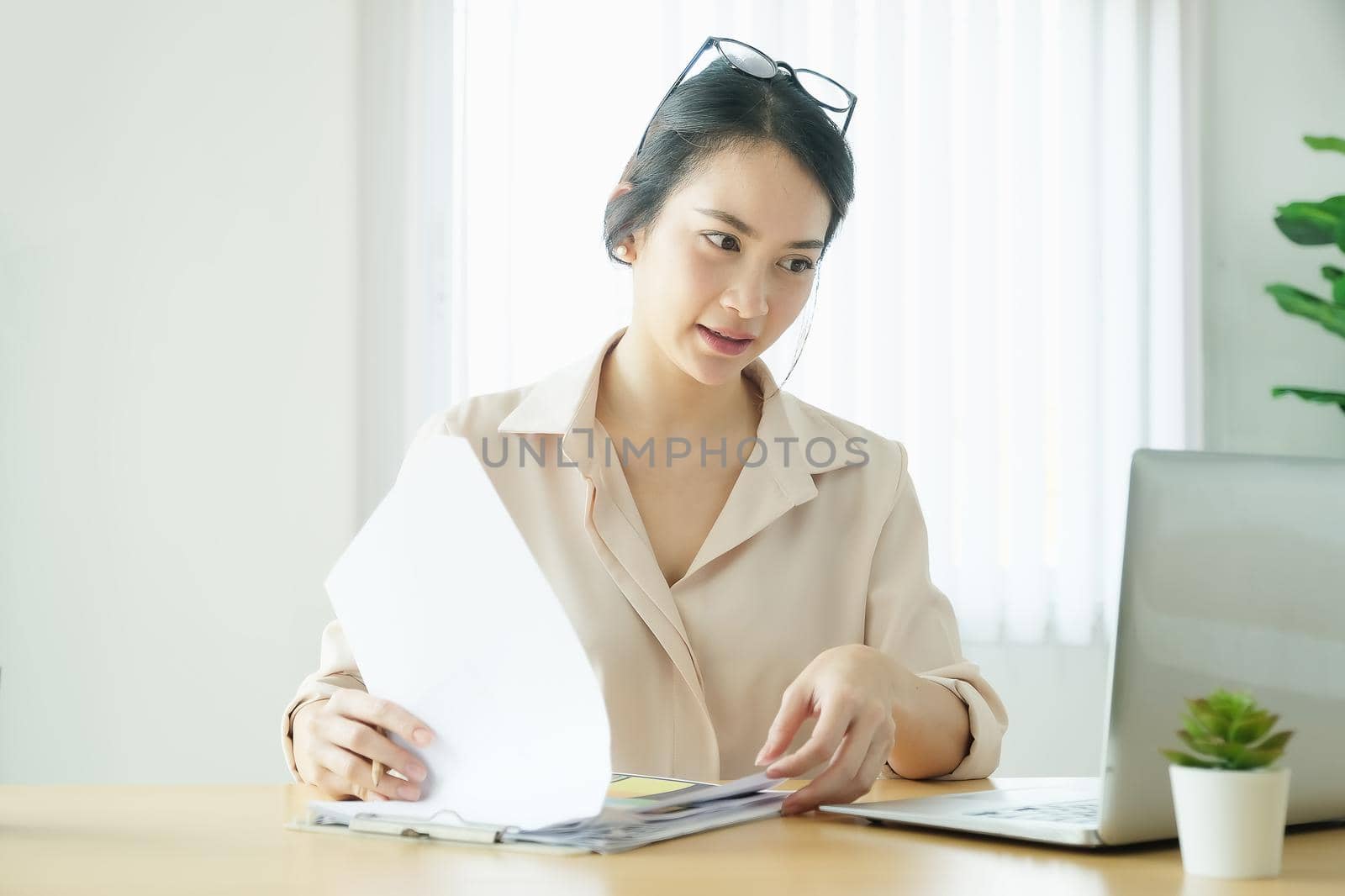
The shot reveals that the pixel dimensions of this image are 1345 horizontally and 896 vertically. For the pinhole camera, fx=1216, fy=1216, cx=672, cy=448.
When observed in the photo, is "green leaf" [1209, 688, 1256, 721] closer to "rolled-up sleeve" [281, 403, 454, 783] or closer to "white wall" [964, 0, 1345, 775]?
"rolled-up sleeve" [281, 403, 454, 783]

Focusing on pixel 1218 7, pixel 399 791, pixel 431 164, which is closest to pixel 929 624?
pixel 399 791


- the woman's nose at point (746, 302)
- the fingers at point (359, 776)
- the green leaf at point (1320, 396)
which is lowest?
the fingers at point (359, 776)

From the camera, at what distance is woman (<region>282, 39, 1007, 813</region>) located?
1.34m

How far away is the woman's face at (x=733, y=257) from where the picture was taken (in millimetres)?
1331

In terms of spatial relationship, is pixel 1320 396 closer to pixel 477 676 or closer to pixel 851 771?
pixel 851 771

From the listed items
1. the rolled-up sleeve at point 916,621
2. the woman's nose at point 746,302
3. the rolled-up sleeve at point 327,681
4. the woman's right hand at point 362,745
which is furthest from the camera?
the woman's nose at point 746,302

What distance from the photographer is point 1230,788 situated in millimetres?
624

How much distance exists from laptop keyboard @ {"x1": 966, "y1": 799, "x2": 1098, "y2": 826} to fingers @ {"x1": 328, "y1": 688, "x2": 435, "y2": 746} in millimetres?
369

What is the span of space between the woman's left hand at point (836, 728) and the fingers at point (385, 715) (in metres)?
0.24

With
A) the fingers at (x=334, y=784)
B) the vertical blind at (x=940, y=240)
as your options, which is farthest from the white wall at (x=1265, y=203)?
the fingers at (x=334, y=784)

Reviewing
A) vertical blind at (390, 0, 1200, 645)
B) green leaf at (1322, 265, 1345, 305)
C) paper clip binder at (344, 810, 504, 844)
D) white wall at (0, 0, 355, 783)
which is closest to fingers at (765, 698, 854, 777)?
paper clip binder at (344, 810, 504, 844)

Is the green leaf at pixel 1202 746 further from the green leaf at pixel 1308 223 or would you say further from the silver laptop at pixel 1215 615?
the green leaf at pixel 1308 223

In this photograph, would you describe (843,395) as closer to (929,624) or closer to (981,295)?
(981,295)

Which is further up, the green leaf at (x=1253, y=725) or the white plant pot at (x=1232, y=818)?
the green leaf at (x=1253, y=725)
